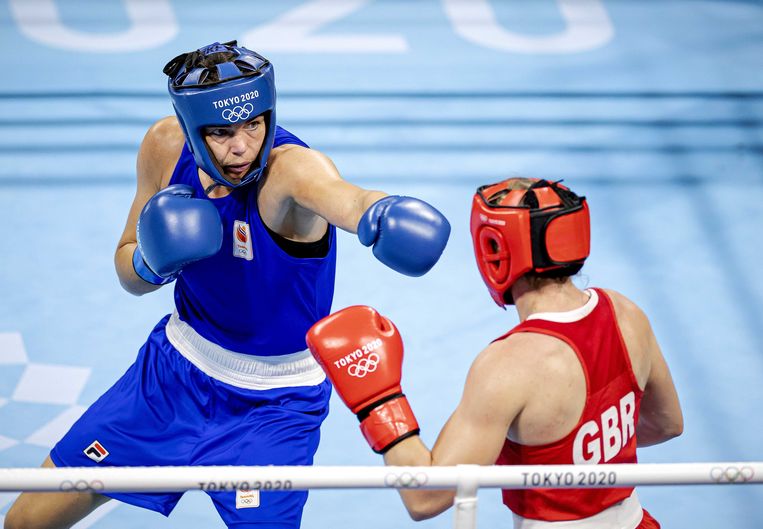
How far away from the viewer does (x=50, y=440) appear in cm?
399

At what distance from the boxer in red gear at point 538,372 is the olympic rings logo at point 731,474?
1.21ft

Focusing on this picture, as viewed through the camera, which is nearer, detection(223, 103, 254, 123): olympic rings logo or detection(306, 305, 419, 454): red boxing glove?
detection(306, 305, 419, 454): red boxing glove

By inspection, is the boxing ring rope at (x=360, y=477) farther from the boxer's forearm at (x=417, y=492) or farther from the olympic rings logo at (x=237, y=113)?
the olympic rings logo at (x=237, y=113)

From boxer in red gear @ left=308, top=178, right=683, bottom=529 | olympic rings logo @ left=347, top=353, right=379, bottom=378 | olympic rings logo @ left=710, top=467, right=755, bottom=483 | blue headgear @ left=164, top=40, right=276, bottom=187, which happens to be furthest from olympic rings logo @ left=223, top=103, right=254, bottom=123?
olympic rings logo @ left=710, top=467, right=755, bottom=483

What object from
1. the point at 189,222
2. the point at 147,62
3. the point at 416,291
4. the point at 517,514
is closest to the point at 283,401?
the point at 189,222

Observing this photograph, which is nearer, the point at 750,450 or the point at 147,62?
the point at 750,450

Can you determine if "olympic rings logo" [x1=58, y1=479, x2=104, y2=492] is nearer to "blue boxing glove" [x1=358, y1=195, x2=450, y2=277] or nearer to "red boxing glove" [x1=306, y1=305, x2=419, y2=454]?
"red boxing glove" [x1=306, y1=305, x2=419, y2=454]

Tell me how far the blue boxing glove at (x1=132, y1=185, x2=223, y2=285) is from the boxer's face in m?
0.13

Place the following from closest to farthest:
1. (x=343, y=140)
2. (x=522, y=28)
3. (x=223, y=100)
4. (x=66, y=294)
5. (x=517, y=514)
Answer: (x=517, y=514), (x=223, y=100), (x=66, y=294), (x=343, y=140), (x=522, y=28)

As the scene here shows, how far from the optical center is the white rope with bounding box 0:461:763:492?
1992 mm

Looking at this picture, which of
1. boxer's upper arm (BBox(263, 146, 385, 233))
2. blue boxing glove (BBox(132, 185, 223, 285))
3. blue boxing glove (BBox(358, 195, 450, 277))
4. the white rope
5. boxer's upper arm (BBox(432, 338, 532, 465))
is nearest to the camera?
the white rope

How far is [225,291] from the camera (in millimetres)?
3057

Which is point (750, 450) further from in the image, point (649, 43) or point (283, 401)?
point (649, 43)

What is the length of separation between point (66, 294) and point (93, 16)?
11.0ft
